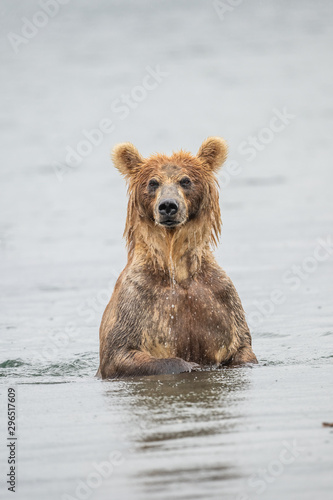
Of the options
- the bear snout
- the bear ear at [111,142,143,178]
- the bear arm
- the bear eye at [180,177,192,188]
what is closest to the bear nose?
the bear snout

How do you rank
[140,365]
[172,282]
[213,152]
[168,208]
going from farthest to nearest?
[213,152] < [172,282] < [168,208] < [140,365]

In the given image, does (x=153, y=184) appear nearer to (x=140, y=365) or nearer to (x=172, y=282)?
(x=172, y=282)

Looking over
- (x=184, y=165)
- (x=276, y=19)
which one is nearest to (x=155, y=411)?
(x=184, y=165)

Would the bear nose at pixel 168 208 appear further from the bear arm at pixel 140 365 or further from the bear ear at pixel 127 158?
the bear arm at pixel 140 365

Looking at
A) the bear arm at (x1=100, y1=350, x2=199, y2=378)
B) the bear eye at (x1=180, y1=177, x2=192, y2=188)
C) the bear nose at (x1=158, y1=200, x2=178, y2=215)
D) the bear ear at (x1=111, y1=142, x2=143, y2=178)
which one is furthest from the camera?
the bear ear at (x1=111, y1=142, x2=143, y2=178)

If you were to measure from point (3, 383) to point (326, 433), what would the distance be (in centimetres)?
343

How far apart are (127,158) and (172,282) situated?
1164mm

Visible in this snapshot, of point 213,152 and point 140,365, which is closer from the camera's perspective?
point 140,365

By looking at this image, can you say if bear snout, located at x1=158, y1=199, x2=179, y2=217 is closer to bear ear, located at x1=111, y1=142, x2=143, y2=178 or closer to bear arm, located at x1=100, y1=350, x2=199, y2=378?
bear ear, located at x1=111, y1=142, x2=143, y2=178

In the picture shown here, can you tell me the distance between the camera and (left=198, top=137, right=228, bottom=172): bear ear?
8273 mm

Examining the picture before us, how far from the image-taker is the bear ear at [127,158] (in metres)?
8.23

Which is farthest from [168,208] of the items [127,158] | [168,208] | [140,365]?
[140,365]

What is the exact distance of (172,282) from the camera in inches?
311

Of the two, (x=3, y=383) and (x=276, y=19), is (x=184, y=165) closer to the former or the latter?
(x=3, y=383)
